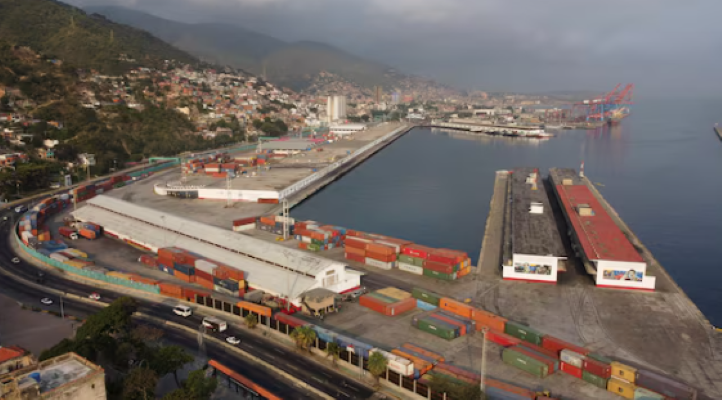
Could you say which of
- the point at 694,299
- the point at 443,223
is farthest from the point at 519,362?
the point at 443,223

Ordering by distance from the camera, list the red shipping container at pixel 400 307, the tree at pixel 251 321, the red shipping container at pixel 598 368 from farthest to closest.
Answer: the red shipping container at pixel 400 307 < the tree at pixel 251 321 < the red shipping container at pixel 598 368

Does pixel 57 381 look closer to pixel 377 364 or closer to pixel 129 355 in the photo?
pixel 129 355

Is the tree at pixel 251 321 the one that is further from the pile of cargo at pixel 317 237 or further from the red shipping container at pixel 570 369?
the red shipping container at pixel 570 369

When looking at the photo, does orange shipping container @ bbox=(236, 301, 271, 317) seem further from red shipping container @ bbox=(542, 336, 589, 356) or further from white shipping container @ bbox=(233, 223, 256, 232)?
white shipping container @ bbox=(233, 223, 256, 232)

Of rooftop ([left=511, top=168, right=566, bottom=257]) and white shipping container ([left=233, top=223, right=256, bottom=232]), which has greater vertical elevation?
rooftop ([left=511, top=168, right=566, bottom=257])

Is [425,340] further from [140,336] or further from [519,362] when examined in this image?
[140,336]

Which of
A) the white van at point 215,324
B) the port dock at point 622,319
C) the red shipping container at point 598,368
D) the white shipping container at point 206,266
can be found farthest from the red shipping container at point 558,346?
the white shipping container at point 206,266

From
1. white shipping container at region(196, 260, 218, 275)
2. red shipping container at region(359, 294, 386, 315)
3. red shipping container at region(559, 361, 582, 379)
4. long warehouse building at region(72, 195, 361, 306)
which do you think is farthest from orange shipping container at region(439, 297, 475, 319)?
white shipping container at region(196, 260, 218, 275)
